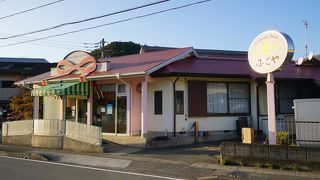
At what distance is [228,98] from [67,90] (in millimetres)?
8229

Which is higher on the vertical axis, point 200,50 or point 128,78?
point 200,50

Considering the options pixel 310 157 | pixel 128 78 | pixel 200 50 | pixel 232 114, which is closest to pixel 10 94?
pixel 200 50

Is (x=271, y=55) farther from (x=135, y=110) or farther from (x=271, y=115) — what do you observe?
(x=135, y=110)

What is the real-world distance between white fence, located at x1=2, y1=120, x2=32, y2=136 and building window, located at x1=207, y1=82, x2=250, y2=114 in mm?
9777

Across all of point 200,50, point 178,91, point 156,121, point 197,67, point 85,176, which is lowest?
point 85,176

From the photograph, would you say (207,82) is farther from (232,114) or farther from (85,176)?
(85,176)

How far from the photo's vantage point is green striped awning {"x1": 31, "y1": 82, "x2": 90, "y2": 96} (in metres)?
18.5

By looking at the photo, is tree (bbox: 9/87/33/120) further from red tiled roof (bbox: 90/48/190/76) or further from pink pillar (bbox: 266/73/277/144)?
pink pillar (bbox: 266/73/277/144)

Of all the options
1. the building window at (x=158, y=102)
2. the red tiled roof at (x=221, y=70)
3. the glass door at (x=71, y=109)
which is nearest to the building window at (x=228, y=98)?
the red tiled roof at (x=221, y=70)

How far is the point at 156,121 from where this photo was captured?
723 inches

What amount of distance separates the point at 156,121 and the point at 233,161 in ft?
22.1

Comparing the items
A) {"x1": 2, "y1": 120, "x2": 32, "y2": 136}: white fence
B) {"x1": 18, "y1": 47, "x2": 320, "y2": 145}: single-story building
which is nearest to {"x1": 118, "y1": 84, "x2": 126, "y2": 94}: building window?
{"x1": 18, "y1": 47, "x2": 320, "y2": 145}: single-story building

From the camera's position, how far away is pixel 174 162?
42.1 feet

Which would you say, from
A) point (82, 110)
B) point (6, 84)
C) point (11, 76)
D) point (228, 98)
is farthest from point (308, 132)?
point (6, 84)
